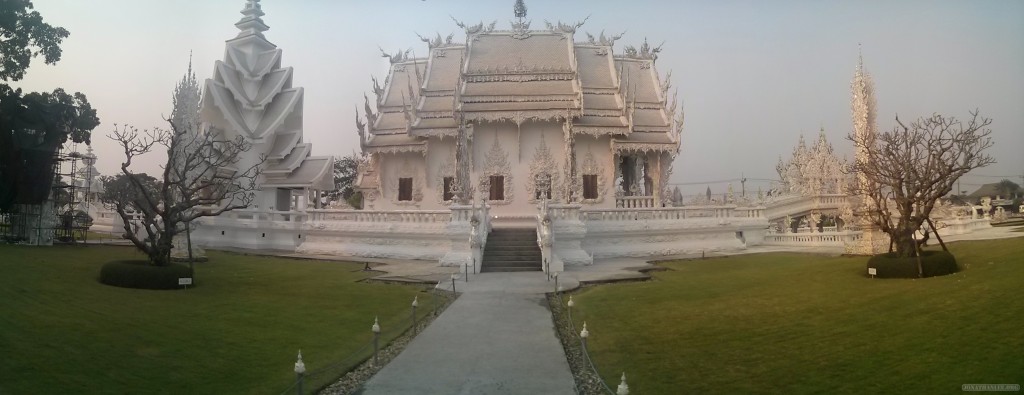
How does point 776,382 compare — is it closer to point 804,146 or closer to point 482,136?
point 482,136

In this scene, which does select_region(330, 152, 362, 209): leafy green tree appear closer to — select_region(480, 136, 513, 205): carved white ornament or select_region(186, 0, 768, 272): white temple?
Result: select_region(186, 0, 768, 272): white temple

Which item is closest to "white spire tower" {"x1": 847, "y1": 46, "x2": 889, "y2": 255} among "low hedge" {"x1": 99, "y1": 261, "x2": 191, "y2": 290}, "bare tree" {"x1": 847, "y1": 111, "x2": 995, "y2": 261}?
"bare tree" {"x1": 847, "y1": 111, "x2": 995, "y2": 261}

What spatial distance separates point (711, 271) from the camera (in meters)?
17.3

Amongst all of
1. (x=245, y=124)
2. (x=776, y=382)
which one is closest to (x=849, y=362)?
(x=776, y=382)

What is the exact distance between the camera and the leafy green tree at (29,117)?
15680 millimetres

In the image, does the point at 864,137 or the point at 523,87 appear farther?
the point at 523,87

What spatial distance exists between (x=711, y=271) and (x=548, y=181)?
521 inches

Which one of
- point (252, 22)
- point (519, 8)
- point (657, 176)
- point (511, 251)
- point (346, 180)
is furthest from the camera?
point (346, 180)

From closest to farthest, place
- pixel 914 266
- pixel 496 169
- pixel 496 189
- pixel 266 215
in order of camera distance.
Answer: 1. pixel 914 266
2. pixel 266 215
3. pixel 496 169
4. pixel 496 189

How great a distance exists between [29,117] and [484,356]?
16932mm

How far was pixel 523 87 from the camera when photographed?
30.0 m

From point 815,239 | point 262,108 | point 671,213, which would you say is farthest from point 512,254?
point 262,108

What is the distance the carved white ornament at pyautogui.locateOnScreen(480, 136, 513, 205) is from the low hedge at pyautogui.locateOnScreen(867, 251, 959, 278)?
63.6ft

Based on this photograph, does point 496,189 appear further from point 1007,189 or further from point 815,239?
point 1007,189
